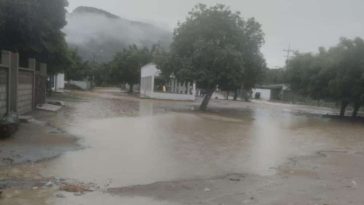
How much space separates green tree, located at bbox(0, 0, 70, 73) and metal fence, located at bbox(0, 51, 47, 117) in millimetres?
3154

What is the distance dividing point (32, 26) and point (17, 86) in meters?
9.15

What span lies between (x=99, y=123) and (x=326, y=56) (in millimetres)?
23228

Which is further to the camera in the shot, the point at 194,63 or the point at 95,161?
the point at 194,63

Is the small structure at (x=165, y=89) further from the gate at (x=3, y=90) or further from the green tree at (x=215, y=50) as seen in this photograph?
the gate at (x=3, y=90)

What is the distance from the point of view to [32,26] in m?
25.9

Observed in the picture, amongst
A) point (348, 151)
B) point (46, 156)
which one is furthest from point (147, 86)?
point (46, 156)

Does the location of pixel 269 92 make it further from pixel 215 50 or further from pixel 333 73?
pixel 215 50

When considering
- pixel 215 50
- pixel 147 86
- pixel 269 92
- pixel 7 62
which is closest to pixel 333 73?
pixel 215 50

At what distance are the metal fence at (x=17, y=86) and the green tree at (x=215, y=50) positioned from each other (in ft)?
39.7

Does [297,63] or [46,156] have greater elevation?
[297,63]

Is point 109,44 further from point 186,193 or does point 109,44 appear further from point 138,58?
point 186,193

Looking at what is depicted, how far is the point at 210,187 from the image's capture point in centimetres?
908

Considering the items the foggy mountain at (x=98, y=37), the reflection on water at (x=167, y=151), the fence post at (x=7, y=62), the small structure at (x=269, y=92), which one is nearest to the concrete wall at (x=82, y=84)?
the small structure at (x=269, y=92)

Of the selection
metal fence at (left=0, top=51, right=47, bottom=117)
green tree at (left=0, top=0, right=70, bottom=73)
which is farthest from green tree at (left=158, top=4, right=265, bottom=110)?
metal fence at (left=0, top=51, right=47, bottom=117)
